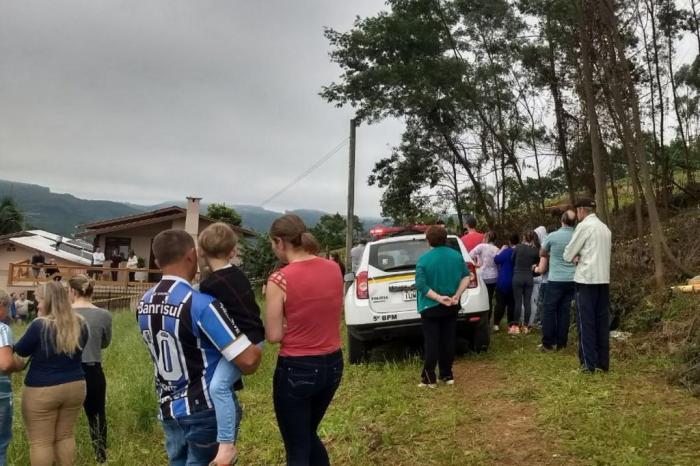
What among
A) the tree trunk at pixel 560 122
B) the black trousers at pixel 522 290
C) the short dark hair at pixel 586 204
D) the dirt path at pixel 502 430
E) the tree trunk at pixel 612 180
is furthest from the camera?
the tree trunk at pixel 560 122

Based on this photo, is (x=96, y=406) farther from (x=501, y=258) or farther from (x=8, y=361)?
(x=501, y=258)

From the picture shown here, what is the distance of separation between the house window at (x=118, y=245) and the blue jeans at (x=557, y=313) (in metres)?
27.8

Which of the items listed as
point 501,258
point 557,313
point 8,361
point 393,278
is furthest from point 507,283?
point 8,361

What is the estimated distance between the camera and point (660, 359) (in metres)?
6.44

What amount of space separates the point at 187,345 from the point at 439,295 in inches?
134

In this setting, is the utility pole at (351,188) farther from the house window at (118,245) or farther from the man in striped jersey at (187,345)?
the house window at (118,245)

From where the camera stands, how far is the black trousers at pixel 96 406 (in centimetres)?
520

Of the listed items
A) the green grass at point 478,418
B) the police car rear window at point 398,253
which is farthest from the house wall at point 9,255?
the police car rear window at point 398,253

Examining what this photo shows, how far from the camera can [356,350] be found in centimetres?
741

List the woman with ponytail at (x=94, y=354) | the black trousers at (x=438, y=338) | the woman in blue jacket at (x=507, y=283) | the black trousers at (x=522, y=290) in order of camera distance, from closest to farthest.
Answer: the woman with ponytail at (x=94, y=354) → the black trousers at (x=438, y=338) → the black trousers at (x=522, y=290) → the woman in blue jacket at (x=507, y=283)

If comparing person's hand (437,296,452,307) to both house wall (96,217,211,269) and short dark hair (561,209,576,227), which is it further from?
house wall (96,217,211,269)

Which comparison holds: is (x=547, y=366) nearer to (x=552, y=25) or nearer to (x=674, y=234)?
(x=674, y=234)

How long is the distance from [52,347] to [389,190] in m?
16.3

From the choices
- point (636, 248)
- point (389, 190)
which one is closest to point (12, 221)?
point (389, 190)
